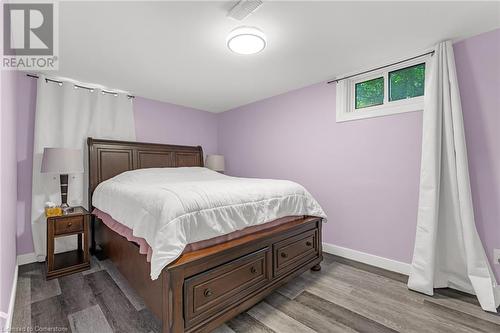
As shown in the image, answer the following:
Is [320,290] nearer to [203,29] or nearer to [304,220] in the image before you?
[304,220]

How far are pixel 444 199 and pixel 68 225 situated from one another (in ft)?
12.3

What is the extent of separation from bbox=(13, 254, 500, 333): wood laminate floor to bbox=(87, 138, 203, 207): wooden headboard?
1.28 m

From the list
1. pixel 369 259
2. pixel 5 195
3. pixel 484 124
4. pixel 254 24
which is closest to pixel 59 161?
pixel 5 195

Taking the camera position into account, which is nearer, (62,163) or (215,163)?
(62,163)

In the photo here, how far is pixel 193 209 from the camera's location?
154 cm

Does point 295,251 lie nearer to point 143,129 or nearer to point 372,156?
point 372,156

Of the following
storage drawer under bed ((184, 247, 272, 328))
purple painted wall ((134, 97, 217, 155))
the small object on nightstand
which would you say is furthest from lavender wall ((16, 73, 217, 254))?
storage drawer under bed ((184, 247, 272, 328))

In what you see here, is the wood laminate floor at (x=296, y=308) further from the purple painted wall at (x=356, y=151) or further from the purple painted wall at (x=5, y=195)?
the purple painted wall at (x=356, y=151)

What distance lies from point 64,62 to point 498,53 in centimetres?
411

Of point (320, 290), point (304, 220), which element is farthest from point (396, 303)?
point (304, 220)

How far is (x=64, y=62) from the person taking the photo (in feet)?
7.97

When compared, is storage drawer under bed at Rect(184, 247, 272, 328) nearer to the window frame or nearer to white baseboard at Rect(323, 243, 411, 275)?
white baseboard at Rect(323, 243, 411, 275)

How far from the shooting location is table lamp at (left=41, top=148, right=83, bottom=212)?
95.4 inches
